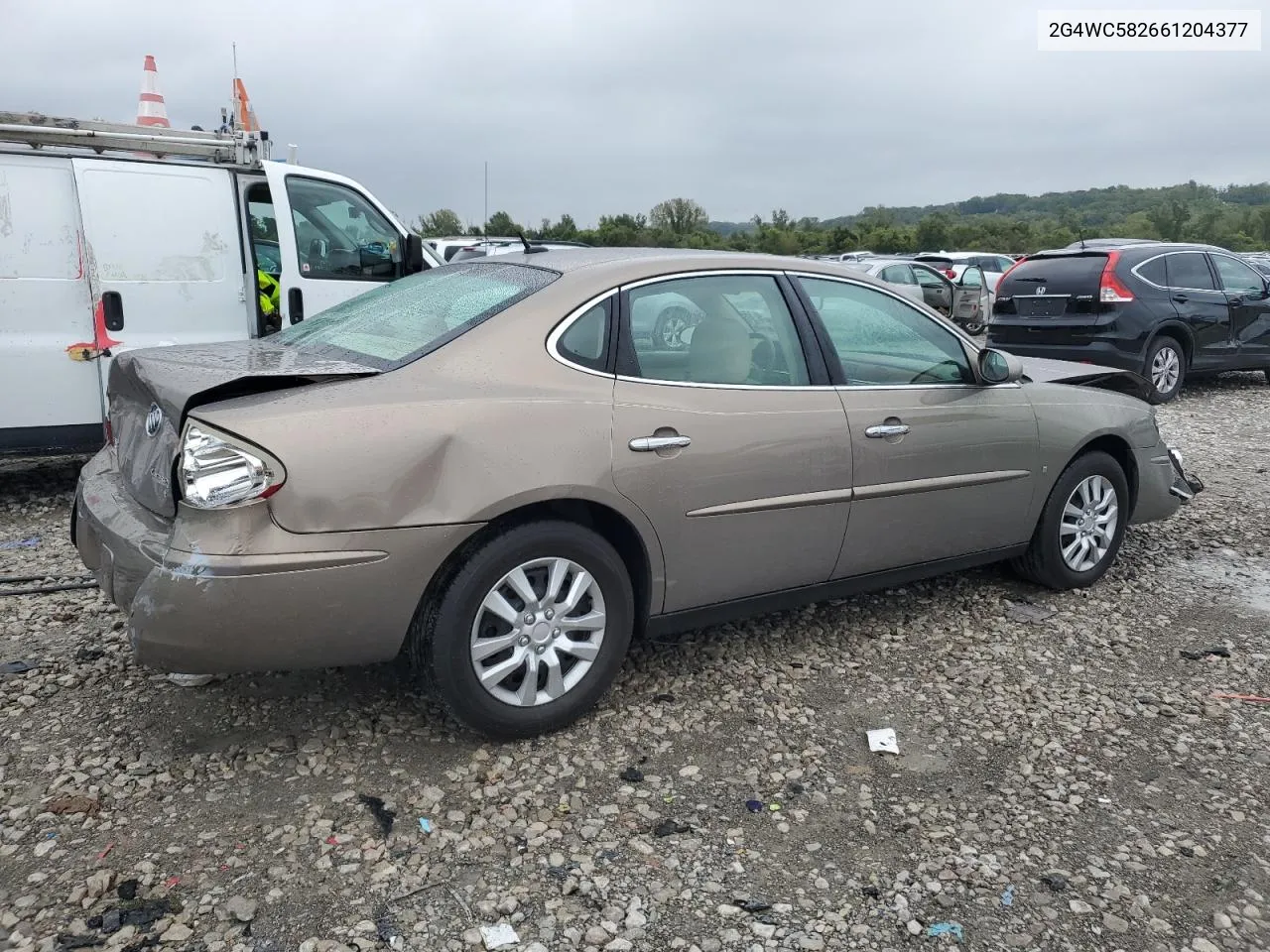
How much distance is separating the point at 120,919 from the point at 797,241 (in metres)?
45.0

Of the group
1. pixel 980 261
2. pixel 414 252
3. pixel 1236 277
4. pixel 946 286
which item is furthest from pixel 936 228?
pixel 414 252

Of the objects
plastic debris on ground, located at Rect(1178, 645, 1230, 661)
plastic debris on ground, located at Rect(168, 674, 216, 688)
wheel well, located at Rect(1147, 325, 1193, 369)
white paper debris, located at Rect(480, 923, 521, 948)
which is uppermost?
wheel well, located at Rect(1147, 325, 1193, 369)

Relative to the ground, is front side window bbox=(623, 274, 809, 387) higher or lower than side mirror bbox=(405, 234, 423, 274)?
lower

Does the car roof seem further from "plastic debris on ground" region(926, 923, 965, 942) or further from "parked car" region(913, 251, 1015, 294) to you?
"parked car" region(913, 251, 1015, 294)

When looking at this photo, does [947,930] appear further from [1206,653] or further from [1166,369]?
[1166,369]

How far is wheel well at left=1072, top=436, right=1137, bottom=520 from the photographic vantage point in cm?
484

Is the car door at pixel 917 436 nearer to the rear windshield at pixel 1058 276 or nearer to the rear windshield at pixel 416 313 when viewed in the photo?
the rear windshield at pixel 416 313

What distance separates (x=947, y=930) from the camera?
8.23ft

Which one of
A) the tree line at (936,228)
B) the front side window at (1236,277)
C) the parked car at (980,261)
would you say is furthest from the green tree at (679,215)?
the front side window at (1236,277)

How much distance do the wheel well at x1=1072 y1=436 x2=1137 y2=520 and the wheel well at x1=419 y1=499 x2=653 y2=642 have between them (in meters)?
2.45

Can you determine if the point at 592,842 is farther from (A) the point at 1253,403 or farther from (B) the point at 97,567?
(A) the point at 1253,403

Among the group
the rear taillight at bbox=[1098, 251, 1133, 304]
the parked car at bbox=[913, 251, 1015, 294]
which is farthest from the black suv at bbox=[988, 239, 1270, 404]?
the parked car at bbox=[913, 251, 1015, 294]

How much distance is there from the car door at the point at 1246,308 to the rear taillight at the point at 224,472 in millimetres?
11165

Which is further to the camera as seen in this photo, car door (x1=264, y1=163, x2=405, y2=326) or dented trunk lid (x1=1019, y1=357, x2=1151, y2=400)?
car door (x1=264, y1=163, x2=405, y2=326)
